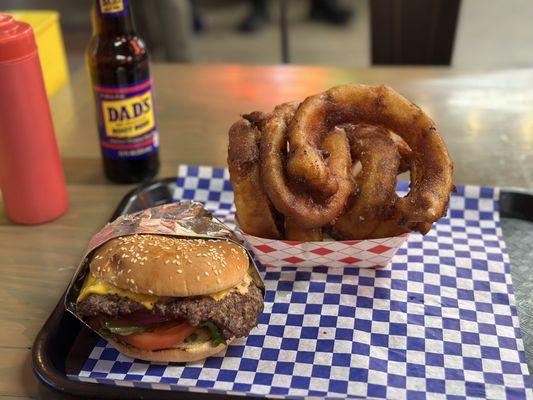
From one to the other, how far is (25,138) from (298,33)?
13.6 feet

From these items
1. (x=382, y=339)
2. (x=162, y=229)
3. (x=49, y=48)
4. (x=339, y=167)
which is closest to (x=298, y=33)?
(x=49, y=48)

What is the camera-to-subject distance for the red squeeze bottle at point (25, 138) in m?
1.52

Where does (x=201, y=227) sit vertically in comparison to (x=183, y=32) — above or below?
above

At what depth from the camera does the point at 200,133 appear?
216 cm

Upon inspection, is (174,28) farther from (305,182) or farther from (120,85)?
(305,182)

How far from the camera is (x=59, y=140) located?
2.14 metres

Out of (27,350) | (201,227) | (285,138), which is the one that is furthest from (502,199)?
(27,350)

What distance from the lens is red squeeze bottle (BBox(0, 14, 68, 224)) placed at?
1517 millimetres

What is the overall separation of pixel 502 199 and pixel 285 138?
65cm

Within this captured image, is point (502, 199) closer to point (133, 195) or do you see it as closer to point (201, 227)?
point (201, 227)

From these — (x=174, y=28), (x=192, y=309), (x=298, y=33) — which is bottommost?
(x=298, y=33)

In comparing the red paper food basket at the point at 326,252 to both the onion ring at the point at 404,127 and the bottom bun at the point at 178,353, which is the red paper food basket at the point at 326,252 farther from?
the bottom bun at the point at 178,353

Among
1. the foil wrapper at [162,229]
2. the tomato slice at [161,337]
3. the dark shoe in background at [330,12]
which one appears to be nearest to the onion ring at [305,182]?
the foil wrapper at [162,229]

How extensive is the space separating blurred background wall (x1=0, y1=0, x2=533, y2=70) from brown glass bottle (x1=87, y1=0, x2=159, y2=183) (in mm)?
2890
